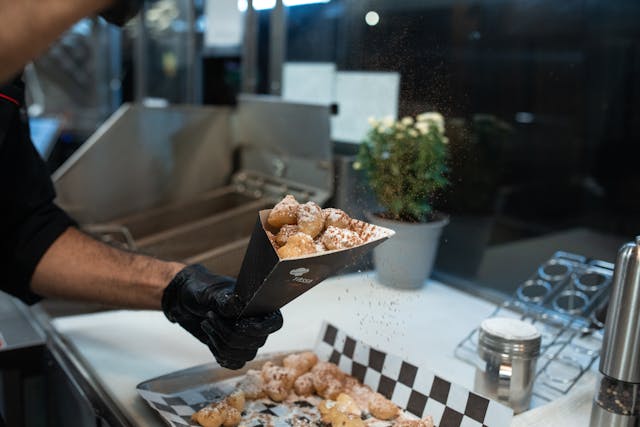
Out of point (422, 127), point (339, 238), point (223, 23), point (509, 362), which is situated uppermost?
point (223, 23)

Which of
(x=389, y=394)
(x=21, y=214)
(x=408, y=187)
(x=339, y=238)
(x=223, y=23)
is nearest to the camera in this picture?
(x=339, y=238)

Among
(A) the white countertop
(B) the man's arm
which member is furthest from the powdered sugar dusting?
(B) the man's arm

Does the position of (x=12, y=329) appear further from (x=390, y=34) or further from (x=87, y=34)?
(x=87, y=34)

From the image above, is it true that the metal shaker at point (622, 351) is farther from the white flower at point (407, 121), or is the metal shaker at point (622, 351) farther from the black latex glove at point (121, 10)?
the black latex glove at point (121, 10)

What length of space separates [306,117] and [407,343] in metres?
0.97

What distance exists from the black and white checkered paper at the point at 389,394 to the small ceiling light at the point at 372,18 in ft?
2.11

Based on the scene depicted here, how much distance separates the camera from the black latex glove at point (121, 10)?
704 millimetres

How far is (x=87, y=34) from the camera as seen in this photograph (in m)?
4.70

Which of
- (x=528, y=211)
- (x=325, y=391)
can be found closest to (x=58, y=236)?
(x=325, y=391)

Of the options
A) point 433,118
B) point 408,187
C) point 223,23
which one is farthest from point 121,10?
point 223,23

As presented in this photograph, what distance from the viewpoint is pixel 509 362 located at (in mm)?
1165

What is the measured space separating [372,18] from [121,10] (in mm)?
544

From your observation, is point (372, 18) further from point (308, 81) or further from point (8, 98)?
point (308, 81)

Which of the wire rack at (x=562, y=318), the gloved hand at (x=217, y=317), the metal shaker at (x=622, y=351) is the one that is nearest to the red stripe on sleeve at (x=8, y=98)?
the gloved hand at (x=217, y=317)
